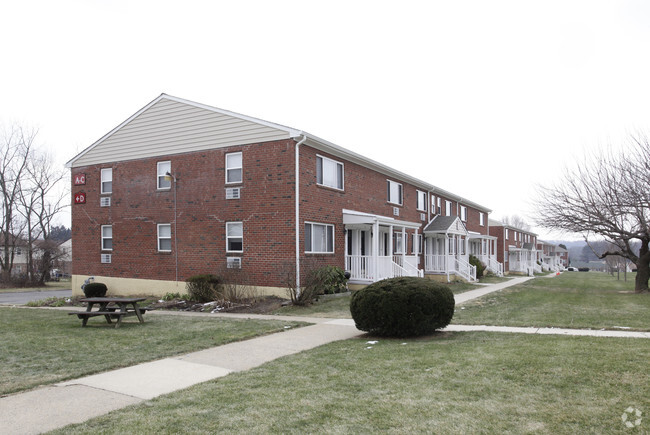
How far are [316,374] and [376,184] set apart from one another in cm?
1659

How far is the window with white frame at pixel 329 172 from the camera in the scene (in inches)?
717

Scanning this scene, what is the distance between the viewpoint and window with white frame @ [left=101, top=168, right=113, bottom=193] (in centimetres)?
2141

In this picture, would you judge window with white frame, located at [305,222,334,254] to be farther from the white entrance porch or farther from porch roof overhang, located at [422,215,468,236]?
porch roof overhang, located at [422,215,468,236]

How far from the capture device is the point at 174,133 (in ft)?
64.2

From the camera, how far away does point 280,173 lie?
16.9m

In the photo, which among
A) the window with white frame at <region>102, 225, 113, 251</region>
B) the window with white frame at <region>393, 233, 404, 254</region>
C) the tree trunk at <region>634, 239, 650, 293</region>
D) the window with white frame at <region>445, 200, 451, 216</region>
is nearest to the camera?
the tree trunk at <region>634, 239, 650, 293</region>

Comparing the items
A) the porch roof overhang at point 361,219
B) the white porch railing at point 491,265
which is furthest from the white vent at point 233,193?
the white porch railing at point 491,265

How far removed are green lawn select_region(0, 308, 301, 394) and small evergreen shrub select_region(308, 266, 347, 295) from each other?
3830mm

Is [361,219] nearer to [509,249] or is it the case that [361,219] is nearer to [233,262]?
[233,262]

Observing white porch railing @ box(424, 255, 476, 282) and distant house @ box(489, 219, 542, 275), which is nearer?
white porch railing @ box(424, 255, 476, 282)

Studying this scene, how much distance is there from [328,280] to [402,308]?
8.27 m

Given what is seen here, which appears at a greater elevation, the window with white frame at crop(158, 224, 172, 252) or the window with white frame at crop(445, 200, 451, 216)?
the window with white frame at crop(445, 200, 451, 216)

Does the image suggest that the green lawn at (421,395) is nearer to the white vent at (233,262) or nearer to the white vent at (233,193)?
the white vent at (233,262)

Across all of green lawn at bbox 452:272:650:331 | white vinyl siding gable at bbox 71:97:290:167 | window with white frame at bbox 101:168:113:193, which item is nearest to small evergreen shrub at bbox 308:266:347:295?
green lawn at bbox 452:272:650:331
